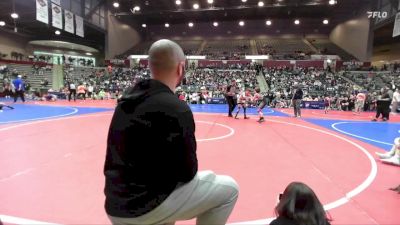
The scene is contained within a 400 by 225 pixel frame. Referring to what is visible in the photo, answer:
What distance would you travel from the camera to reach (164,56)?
5.40ft

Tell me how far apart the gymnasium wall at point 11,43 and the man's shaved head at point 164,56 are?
1514 inches

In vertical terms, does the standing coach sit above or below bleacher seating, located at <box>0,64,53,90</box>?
below

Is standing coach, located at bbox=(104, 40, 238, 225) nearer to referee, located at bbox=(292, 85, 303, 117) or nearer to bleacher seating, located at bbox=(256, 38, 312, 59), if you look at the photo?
referee, located at bbox=(292, 85, 303, 117)

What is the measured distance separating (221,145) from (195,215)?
5.14m

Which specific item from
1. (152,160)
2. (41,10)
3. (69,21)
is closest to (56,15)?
(41,10)

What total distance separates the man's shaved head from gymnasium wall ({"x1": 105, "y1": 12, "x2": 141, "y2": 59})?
3708cm

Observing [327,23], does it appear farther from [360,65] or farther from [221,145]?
[221,145]

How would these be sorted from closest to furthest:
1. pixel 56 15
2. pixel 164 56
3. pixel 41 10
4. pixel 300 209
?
1. pixel 164 56
2. pixel 300 209
3. pixel 41 10
4. pixel 56 15

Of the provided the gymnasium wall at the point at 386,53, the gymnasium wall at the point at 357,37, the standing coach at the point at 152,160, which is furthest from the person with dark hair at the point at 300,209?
the gymnasium wall at the point at 386,53

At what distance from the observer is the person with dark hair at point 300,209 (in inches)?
72.2

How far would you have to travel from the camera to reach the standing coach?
1.49m

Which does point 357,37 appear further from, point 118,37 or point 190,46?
point 118,37

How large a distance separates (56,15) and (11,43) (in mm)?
17896

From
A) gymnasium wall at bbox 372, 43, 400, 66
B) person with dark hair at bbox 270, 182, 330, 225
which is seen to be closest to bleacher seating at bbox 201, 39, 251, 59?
gymnasium wall at bbox 372, 43, 400, 66
